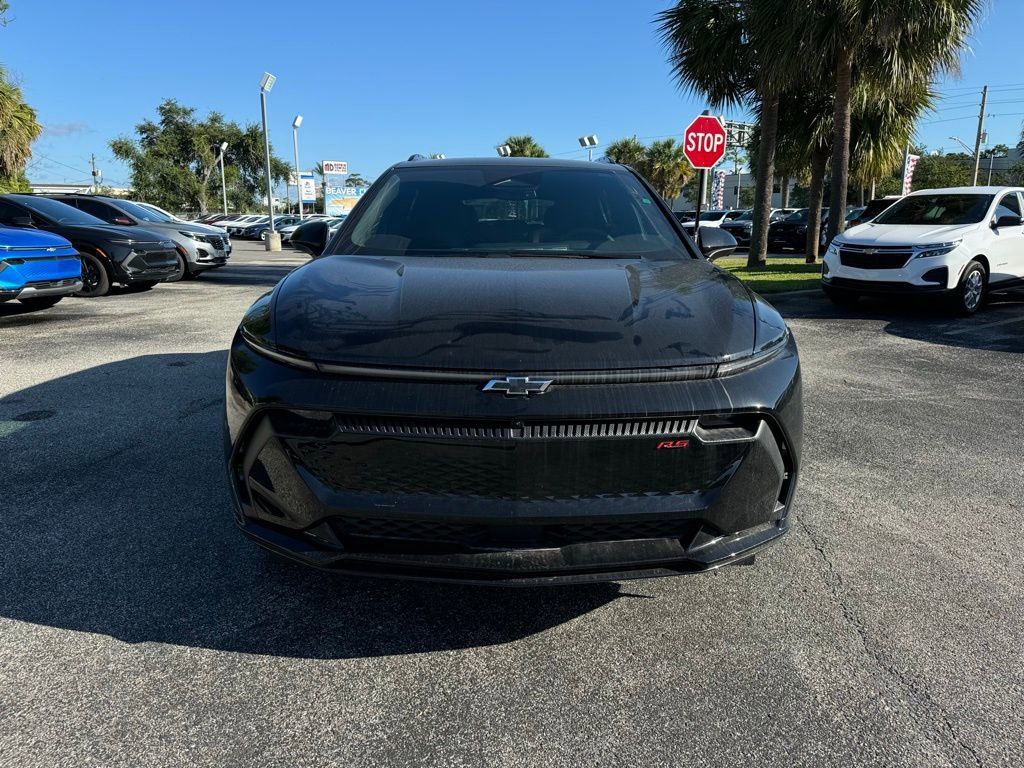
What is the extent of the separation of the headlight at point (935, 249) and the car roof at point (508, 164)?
6.56m

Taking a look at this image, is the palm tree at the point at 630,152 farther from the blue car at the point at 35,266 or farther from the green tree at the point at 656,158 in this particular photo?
the blue car at the point at 35,266

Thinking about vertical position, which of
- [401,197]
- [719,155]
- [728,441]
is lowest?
[728,441]

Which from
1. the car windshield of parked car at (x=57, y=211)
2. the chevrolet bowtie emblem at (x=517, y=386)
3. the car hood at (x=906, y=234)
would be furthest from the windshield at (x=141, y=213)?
the chevrolet bowtie emblem at (x=517, y=386)

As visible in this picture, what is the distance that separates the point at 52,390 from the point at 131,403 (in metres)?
0.81

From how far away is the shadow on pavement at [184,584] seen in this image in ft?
7.70

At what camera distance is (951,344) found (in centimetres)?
750

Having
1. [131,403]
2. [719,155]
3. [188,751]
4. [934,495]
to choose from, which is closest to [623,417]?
[188,751]

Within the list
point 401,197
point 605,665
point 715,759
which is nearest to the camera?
point 715,759

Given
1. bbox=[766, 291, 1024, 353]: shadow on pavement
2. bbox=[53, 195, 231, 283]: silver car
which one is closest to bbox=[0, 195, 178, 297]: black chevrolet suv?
bbox=[53, 195, 231, 283]: silver car

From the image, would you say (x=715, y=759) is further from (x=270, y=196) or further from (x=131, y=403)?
(x=270, y=196)

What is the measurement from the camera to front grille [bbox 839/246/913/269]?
8.91 m

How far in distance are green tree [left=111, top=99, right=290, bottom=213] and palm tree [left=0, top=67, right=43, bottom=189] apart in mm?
35020

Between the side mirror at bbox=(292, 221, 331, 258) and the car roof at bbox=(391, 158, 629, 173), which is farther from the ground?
the car roof at bbox=(391, 158, 629, 173)

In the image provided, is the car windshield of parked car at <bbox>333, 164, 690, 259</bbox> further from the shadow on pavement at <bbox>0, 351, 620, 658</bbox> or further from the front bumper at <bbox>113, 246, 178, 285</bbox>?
the front bumper at <bbox>113, 246, 178, 285</bbox>
